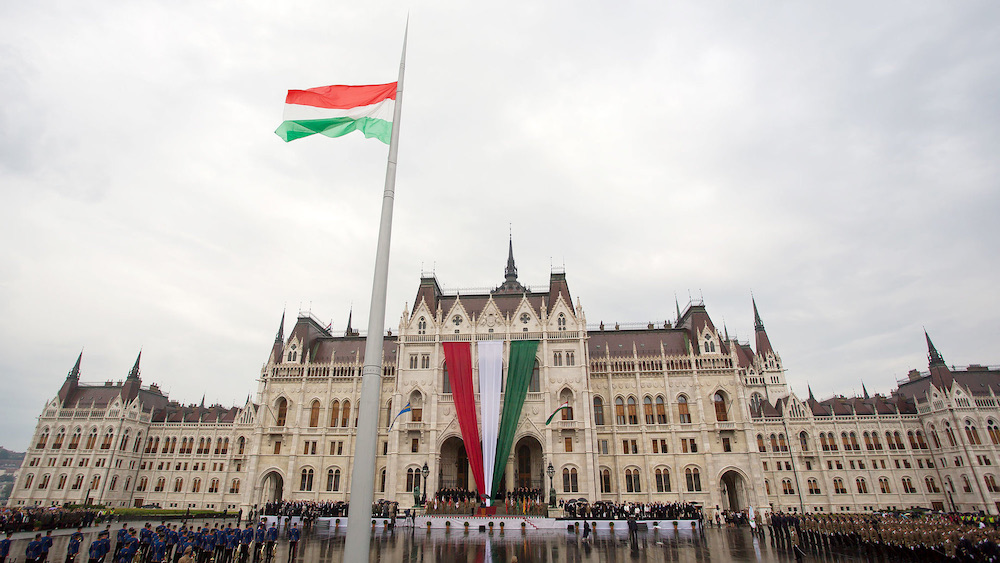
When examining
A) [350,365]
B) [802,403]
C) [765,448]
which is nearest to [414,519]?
[350,365]

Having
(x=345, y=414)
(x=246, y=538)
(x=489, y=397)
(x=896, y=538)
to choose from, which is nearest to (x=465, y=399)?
(x=489, y=397)

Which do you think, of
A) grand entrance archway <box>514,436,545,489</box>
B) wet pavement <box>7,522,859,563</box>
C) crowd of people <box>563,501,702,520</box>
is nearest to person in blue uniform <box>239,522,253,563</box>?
wet pavement <box>7,522,859,563</box>

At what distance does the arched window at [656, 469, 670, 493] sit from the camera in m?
50.8

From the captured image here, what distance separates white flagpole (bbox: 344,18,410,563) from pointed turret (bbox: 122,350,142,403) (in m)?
78.1

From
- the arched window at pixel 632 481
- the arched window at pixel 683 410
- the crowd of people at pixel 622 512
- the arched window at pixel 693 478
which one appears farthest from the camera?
the arched window at pixel 683 410

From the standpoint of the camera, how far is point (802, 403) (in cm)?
6056

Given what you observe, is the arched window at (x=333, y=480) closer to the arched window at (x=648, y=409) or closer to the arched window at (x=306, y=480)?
the arched window at (x=306, y=480)

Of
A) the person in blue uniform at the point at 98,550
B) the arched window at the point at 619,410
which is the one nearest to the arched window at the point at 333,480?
the arched window at the point at 619,410

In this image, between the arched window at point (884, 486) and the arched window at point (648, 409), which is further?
the arched window at point (884, 486)

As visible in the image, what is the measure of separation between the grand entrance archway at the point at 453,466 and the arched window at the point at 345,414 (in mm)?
11589

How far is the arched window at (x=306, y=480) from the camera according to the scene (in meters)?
53.3

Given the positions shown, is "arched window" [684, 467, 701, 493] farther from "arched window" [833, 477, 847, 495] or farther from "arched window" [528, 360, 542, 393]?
"arched window" [833, 477, 847, 495]

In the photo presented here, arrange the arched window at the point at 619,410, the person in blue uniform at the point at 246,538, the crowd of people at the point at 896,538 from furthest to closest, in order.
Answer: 1. the arched window at the point at 619,410
2. the person in blue uniform at the point at 246,538
3. the crowd of people at the point at 896,538

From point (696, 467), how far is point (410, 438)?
2953 cm
